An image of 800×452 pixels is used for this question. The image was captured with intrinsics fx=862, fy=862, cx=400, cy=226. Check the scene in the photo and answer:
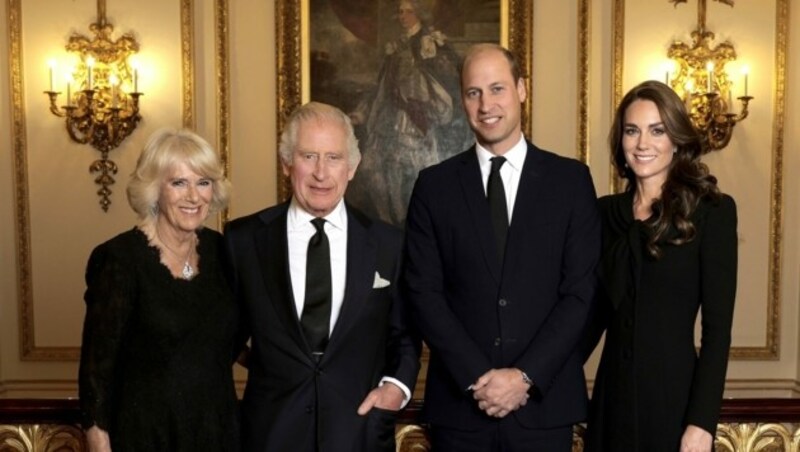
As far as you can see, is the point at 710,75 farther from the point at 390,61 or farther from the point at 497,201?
the point at 497,201

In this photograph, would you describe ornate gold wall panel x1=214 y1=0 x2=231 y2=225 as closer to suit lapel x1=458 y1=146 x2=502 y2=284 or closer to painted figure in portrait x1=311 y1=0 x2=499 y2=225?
painted figure in portrait x1=311 y1=0 x2=499 y2=225

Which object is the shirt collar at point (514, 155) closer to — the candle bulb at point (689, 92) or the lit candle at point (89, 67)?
the candle bulb at point (689, 92)

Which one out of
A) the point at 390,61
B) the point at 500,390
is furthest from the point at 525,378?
the point at 390,61

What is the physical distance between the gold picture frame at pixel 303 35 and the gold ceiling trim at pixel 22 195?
A: 2.13 feet

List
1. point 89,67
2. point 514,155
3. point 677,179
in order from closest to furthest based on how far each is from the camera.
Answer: point 677,179 → point 514,155 → point 89,67

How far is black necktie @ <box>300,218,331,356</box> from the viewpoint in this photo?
8.54 feet

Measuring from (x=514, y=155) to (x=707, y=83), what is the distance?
12.6ft

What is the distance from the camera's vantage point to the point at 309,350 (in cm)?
259

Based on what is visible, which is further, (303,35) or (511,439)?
(303,35)

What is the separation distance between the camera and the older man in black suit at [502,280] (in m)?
2.59

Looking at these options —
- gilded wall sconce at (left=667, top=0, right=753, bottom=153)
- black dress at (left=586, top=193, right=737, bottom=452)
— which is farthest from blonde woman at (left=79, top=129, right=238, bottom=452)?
gilded wall sconce at (left=667, top=0, right=753, bottom=153)

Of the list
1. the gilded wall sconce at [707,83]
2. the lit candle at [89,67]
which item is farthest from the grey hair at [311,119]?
the gilded wall sconce at [707,83]

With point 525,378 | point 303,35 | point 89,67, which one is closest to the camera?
point 525,378

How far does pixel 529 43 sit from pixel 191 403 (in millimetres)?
4404
